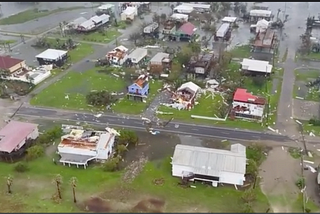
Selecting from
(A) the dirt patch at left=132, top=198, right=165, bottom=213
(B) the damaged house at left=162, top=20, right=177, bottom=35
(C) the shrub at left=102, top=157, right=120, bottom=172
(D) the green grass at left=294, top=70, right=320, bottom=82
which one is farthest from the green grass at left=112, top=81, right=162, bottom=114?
(B) the damaged house at left=162, top=20, right=177, bottom=35

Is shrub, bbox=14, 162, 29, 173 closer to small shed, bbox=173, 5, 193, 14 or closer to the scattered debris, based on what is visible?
the scattered debris

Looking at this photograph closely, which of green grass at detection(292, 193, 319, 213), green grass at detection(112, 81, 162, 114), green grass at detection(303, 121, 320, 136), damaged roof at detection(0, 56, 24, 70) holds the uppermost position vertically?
damaged roof at detection(0, 56, 24, 70)

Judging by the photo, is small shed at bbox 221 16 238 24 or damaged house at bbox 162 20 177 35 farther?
small shed at bbox 221 16 238 24

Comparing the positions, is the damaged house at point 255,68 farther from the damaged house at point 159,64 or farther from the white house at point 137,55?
the white house at point 137,55

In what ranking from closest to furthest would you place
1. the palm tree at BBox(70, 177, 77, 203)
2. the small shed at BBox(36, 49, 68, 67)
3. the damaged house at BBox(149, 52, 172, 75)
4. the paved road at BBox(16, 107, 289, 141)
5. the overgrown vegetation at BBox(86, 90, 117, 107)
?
the palm tree at BBox(70, 177, 77, 203), the paved road at BBox(16, 107, 289, 141), the overgrown vegetation at BBox(86, 90, 117, 107), the damaged house at BBox(149, 52, 172, 75), the small shed at BBox(36, 49, 68, 67)

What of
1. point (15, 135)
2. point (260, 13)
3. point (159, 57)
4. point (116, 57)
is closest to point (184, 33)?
point (159, 57)

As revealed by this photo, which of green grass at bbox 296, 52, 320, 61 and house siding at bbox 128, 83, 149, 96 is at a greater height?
house siding at bbox 128, 83, 149, 96

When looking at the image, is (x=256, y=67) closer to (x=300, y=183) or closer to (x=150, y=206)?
(x=300, y=183)
